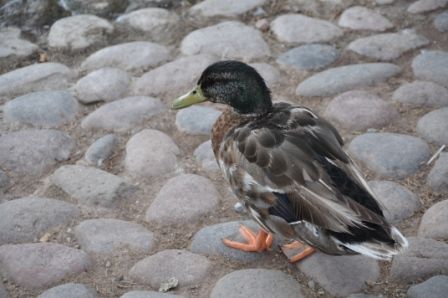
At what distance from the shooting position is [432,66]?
4625 mm

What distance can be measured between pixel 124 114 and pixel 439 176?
6.84 feet

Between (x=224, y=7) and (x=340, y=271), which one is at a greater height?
(x=224, y=7)

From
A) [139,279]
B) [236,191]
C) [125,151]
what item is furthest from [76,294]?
[125,151]

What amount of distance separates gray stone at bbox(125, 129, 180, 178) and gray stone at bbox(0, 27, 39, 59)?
1.50 meters

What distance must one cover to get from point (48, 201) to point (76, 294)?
760 mm

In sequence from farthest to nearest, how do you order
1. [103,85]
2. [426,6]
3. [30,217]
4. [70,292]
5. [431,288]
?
1. [426,6]
2. [103,85]
3. [30,217]
4. [70,292]
5. [431,288]

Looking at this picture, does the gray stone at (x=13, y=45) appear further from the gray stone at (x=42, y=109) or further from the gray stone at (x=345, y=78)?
the gray stone at (x=345, y=78)

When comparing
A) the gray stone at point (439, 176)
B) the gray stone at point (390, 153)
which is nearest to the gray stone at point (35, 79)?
the gray stone at point (390, 153)

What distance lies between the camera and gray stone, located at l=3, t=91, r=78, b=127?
4.32 metres

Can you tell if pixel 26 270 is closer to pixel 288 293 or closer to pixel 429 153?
pixel 288 293

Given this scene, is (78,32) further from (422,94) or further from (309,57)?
(422,94)

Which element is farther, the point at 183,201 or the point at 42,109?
the point at 42,109

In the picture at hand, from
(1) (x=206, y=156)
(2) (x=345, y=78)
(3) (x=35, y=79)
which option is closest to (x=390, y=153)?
(2) (x=345, y=78)

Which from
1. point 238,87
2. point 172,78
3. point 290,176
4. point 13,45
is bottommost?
point 172,78
